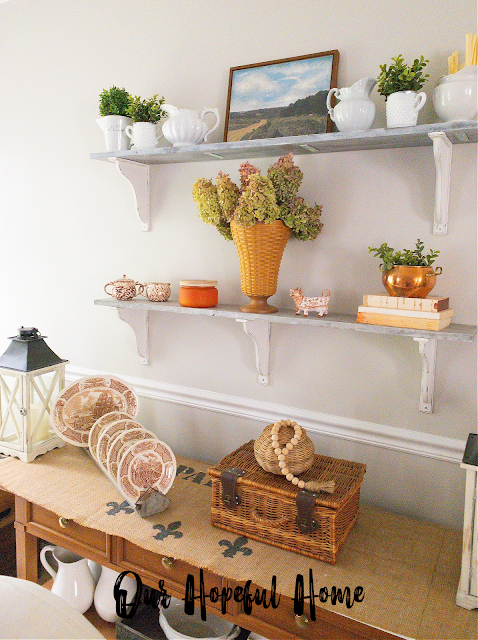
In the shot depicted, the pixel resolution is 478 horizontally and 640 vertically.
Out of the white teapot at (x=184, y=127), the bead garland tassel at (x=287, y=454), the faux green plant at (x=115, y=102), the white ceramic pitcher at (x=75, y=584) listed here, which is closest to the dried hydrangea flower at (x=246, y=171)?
the white teapot at (x=184, y=127)

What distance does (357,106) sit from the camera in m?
1.28

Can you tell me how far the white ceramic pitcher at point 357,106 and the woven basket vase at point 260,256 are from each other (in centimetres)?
32

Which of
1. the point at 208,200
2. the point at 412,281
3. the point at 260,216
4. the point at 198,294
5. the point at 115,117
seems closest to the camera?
the point at 412,281

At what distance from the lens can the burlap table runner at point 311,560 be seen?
1.11 meters

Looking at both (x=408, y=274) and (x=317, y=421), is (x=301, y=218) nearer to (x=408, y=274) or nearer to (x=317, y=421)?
(x=408, y=274)

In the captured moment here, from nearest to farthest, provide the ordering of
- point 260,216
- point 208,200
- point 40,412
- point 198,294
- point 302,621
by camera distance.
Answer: point 302,621 < point 260,216 < point 208,200 < point 198,294 < point 40,412

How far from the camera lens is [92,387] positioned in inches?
71.6

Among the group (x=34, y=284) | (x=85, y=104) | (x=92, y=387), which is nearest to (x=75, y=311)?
(x=34, y=284)

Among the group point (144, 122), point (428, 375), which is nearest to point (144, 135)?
point (144, 122)

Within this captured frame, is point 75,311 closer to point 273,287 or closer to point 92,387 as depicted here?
point 92,387

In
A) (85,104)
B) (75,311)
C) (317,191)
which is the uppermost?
(85,104)

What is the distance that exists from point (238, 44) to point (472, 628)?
173 cm

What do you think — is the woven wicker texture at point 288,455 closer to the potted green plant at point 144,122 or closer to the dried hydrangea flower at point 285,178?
the dried hydrangea flower at point 285,178

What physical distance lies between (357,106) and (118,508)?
1287mm
